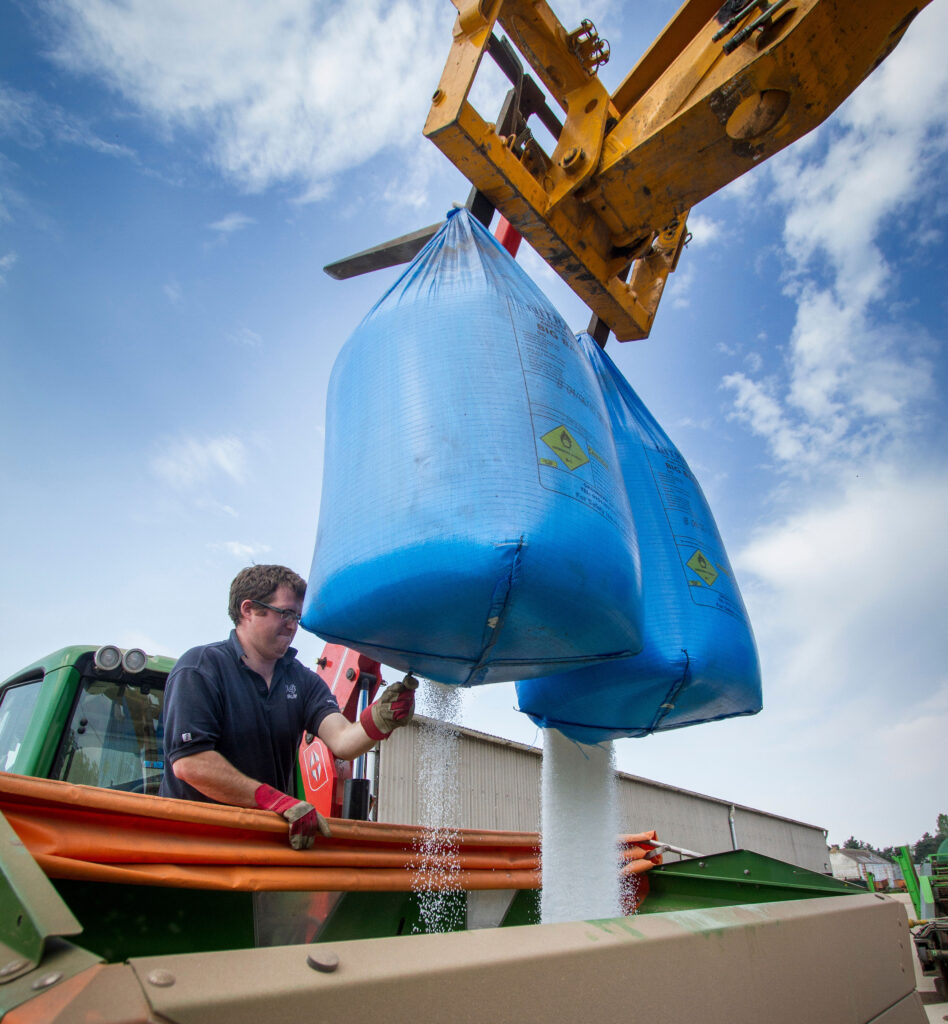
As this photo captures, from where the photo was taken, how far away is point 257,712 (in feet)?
6.73

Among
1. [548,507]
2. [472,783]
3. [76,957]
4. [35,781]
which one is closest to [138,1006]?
[76,957]

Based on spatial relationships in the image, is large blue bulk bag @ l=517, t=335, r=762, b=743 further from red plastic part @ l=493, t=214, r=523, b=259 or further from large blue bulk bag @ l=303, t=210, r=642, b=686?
red plastic part @ l=493, t=214, r=523, b=259

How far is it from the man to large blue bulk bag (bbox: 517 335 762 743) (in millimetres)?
530

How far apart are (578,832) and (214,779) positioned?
1.15 metres

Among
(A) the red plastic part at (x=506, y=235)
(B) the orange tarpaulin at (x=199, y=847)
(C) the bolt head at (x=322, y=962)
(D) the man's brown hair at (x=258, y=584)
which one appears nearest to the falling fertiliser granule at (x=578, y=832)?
(B) the orange tarpaulin at (x=199, y=847)

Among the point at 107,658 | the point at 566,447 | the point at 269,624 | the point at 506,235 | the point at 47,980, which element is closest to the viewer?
the point at 47,980

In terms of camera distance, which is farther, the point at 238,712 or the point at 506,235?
the point at 506,235

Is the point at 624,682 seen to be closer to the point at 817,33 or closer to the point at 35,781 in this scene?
the point at 35,781

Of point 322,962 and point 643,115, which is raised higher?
point 643,115

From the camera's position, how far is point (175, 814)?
1.28 meters

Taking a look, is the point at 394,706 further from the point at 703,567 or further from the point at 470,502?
the point at 703,567

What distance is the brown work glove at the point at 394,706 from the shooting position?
1.98 meters

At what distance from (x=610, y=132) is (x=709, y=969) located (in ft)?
7.88

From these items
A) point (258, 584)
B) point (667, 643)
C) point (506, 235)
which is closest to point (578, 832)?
point (667, 643)
